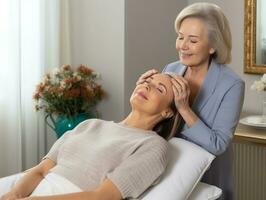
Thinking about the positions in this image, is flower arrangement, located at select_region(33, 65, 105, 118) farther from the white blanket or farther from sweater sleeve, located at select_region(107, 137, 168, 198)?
sweater sleeve, located at select_region(107, 137, 168, 198)

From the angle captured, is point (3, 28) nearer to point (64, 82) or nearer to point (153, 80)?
point (64, 82)

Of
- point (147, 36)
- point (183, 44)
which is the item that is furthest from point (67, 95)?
point (183, 44)

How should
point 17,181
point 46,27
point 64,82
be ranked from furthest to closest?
point 46,27 < point 64,82 < point 17,181

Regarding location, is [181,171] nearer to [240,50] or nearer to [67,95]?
[67,95]

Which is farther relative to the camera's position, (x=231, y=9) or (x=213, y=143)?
(x=231, y=9)

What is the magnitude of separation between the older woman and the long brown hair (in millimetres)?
40

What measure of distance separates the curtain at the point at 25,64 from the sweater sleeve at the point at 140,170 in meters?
1.47

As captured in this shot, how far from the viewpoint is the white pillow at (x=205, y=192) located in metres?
1.67

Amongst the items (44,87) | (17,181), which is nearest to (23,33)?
(44,87)

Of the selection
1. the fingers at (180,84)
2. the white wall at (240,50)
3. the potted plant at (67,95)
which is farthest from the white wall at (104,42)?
the fingers at (180,84)

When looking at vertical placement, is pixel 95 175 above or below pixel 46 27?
below

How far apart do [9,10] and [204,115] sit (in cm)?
154

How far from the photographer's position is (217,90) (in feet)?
5.75

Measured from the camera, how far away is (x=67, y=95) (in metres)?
2.70
